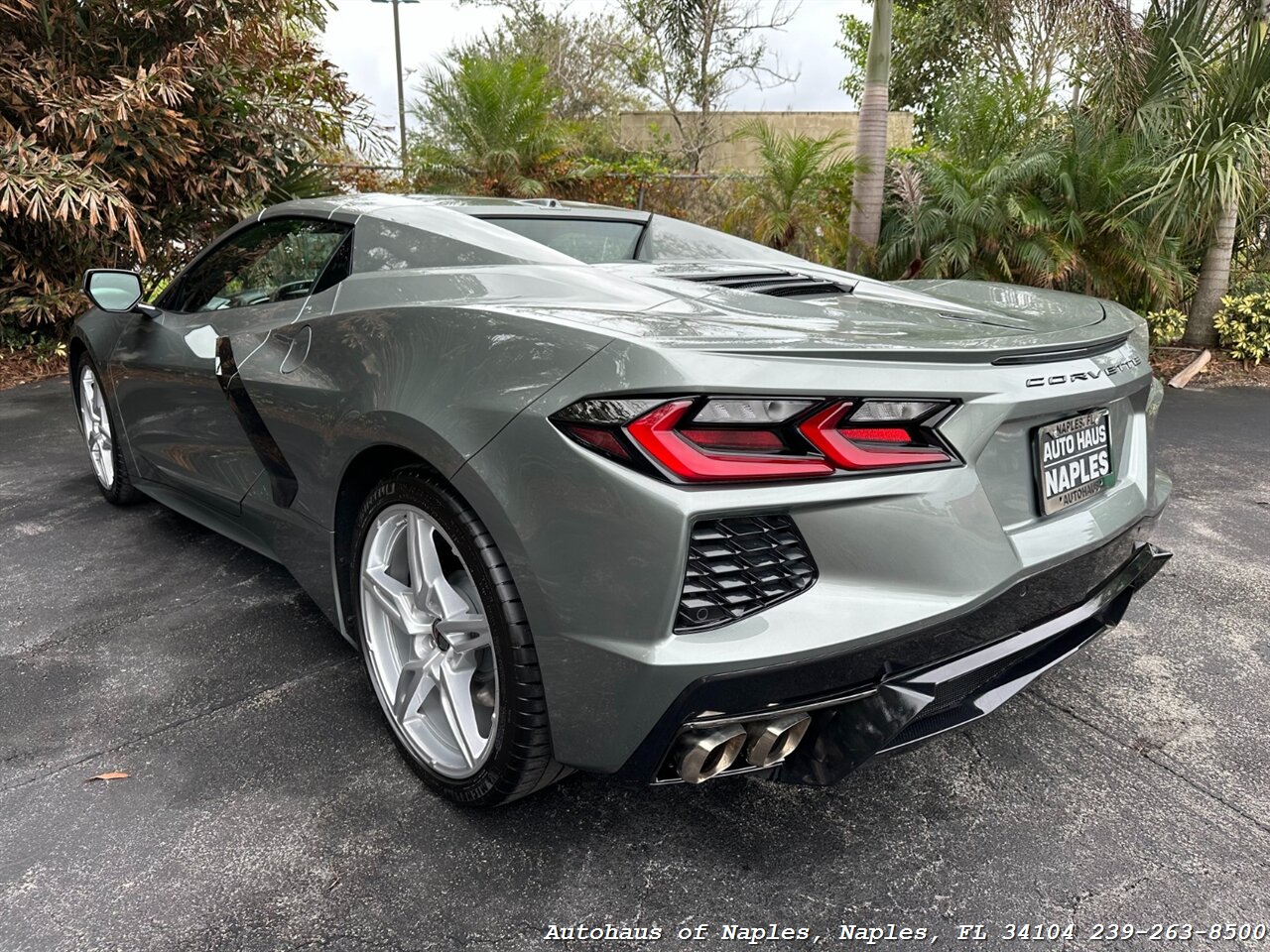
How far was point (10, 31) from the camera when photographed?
6566mm

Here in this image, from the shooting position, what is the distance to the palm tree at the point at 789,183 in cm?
809

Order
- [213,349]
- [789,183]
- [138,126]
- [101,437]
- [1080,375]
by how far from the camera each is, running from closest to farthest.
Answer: [1080,375]
[213,349]
[101,437]
[138,126]
[789,183]

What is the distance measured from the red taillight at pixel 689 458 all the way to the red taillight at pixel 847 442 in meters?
0.05

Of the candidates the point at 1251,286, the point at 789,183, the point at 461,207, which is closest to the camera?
the point at 461,207

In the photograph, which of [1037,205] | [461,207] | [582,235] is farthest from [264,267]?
[1037,205]

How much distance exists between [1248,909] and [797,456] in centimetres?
125

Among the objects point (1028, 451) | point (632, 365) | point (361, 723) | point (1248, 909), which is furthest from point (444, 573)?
point (1248, 909)

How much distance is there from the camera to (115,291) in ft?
10.4

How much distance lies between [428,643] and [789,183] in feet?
23.5

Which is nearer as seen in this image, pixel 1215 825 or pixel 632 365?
pixel 632 365

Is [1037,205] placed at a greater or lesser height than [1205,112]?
lesser

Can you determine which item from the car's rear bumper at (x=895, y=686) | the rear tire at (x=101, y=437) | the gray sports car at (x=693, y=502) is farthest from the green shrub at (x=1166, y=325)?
the rear tire at (x=101, y=437)

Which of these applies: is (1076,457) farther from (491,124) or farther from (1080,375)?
(491,124)

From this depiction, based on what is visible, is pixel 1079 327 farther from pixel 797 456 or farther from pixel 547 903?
pixel 547 903
